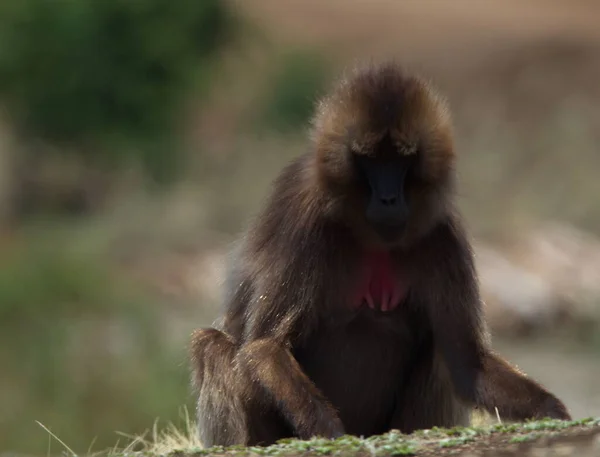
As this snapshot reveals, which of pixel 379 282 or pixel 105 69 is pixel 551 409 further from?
pixel 105 69

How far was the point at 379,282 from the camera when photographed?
777cm

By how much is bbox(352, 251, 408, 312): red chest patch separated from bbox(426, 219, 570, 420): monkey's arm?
0.58 ft

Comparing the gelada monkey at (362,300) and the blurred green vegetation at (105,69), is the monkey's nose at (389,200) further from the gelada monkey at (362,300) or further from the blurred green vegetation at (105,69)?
the blurred green vegetation at (105,69)

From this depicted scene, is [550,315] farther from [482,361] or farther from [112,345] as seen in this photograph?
[482,361]

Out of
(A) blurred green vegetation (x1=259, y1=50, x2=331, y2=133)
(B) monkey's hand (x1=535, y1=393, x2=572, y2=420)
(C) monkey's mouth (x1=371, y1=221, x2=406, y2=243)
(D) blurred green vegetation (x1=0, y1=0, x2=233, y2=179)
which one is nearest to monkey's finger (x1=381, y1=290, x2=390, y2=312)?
(C) monkey's mouth (x1=371, y1=221, x2=406, y2=243)

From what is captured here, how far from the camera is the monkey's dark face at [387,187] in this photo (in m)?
7.24

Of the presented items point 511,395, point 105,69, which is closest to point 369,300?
point 511,395

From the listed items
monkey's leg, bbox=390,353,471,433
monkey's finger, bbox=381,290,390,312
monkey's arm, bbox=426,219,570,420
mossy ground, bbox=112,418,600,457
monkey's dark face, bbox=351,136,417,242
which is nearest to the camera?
mossy ground, bbox=112,418,600,457

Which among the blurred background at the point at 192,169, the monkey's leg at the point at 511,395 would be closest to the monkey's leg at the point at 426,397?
the monkey's leg at the point at 511,395

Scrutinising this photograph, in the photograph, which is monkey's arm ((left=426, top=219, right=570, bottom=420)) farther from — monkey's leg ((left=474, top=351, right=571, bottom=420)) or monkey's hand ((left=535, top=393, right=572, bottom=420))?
monkey's hand ((left=535, top=393, right=572, bottom=420))

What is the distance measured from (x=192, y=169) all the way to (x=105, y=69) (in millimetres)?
3409

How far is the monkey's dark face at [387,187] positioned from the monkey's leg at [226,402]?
44.4 inches

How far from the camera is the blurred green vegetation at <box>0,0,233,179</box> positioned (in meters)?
28.7

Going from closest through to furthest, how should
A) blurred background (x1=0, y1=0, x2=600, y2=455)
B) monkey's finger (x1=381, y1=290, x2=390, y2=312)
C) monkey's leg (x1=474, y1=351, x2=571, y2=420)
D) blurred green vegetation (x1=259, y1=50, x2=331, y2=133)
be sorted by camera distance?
monkey's leg (x1=474, y1=351, x2=571, y2=420) → monkey's finger (x1=381, y1=290, x2=390, y2=312) → blurred background (x1=0, y1=0, x2=600, y2=455) → blurred green vegetation (x1=259, y1=50, x2=331, y2=133)
